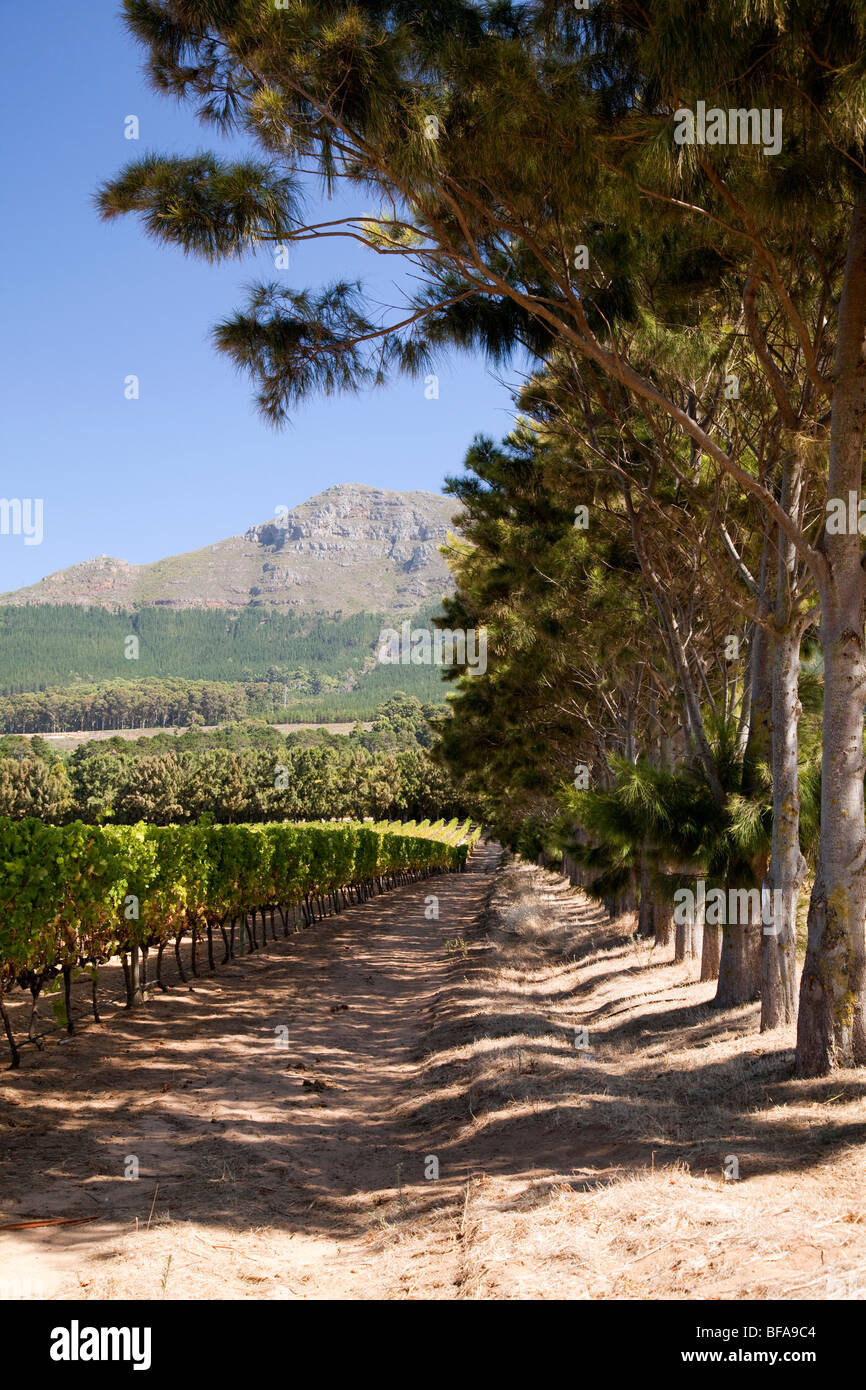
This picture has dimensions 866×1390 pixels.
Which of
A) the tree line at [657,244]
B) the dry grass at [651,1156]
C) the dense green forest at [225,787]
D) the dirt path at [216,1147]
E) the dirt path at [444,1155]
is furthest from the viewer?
the dense green forest at [225,787]

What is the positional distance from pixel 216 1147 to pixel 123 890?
18.6 ft

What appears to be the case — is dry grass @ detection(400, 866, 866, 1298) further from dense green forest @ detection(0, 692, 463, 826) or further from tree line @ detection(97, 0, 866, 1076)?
dense green forest @ detection(0, 692, 463, 826)

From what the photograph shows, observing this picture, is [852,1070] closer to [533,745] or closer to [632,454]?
[632,454]

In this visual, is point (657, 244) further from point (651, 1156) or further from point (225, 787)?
point (225, 787)

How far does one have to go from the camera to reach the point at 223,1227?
5.27 m

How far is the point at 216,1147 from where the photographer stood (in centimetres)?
702

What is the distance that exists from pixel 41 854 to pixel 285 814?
8234 cm

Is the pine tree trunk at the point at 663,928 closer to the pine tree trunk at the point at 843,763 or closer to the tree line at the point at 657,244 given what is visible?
the tree line at the point at 657,244

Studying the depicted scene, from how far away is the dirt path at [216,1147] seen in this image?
465 centimetres

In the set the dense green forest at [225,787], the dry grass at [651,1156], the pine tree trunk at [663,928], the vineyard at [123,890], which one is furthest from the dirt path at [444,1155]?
the dense green forest at [225,787]

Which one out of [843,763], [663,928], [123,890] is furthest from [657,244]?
[663,928]

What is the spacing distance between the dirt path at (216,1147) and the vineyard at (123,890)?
2.94ft

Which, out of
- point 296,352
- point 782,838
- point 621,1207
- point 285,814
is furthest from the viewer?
point 285,814
